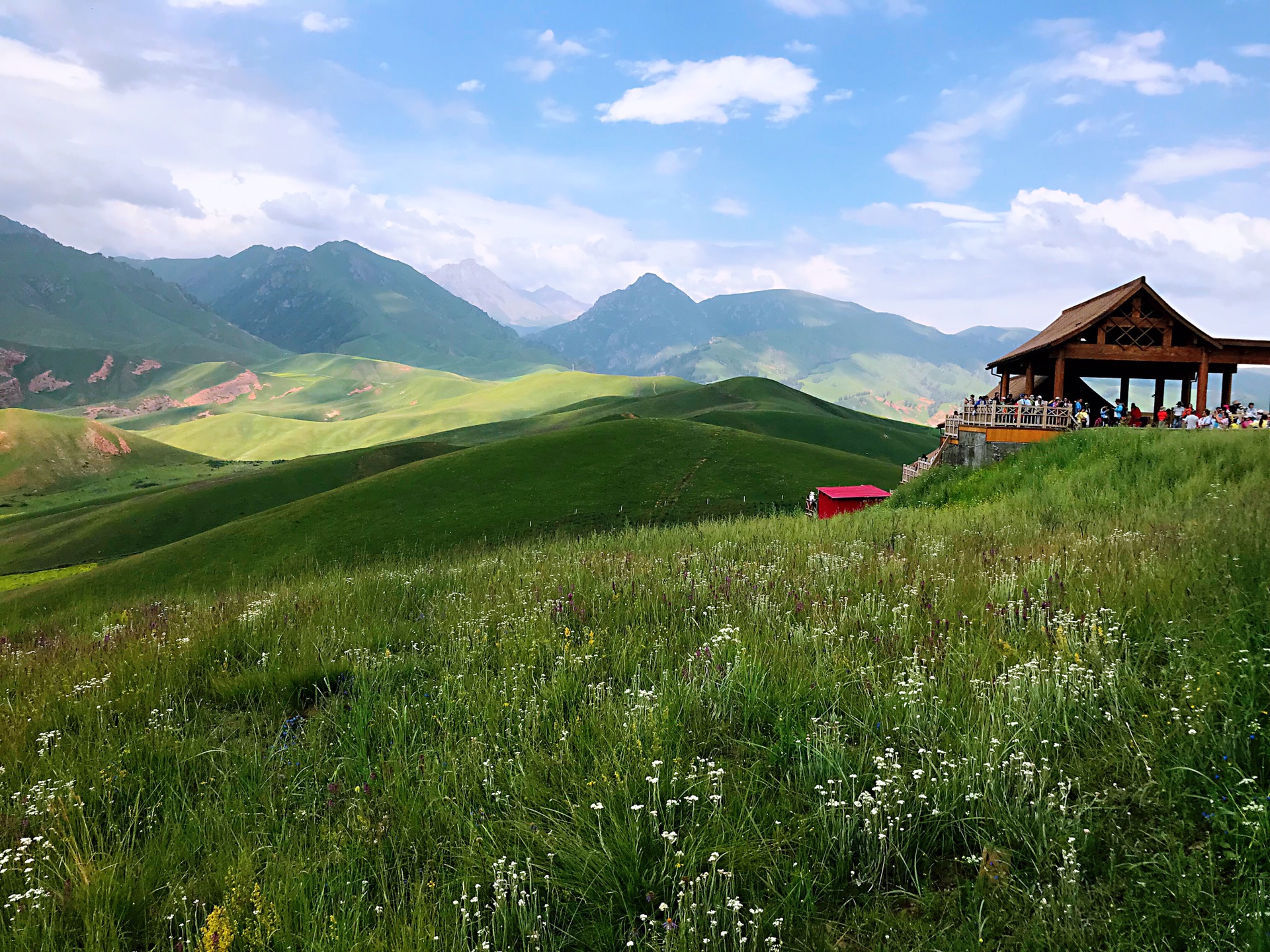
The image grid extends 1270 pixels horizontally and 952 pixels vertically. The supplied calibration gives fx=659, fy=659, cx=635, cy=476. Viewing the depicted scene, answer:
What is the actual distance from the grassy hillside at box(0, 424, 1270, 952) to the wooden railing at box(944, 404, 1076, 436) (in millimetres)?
20746

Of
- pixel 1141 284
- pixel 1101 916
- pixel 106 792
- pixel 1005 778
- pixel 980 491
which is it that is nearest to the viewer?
pixel 1101 916

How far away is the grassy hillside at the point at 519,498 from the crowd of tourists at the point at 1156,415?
18128 millimetres

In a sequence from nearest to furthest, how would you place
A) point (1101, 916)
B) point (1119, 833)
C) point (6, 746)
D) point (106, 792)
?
point (1101, 916)
point (1119, 833)
point (106, 792)
point (6, 746)

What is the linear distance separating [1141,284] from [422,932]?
120 feet

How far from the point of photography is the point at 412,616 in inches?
401

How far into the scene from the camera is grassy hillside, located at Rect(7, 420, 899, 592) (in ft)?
144

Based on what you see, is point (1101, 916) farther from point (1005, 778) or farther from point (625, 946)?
point (625, 946)

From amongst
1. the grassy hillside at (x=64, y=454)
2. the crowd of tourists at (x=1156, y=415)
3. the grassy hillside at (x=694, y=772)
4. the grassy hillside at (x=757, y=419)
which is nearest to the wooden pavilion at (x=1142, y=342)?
the crowd of tourists at (x=1156, y=415)

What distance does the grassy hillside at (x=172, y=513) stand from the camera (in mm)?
61406

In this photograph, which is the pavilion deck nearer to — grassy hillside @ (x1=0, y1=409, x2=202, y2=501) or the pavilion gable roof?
the pavilion gable roof

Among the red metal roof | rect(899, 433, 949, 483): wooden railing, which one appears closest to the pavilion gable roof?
rect(899, 433, 949, 483): wooden railing

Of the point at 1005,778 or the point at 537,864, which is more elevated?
the point at 1005,778

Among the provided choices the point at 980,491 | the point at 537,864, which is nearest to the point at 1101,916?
the point at 537,864

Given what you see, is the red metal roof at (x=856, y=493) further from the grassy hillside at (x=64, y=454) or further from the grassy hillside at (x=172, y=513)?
the grassy hillside at (x=64, y=454)
